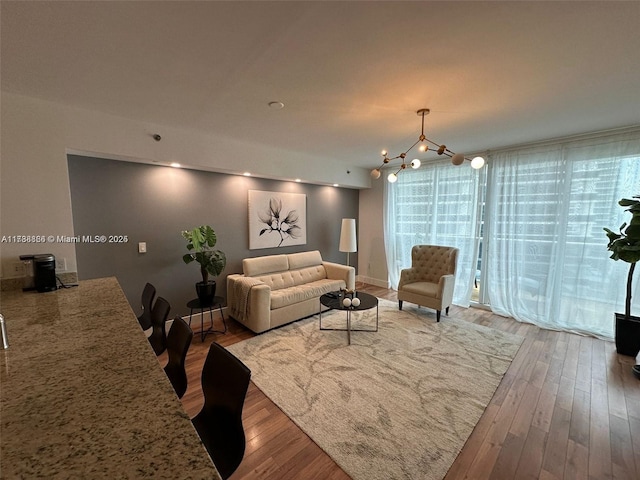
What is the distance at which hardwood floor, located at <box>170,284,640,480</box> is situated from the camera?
5.28ft

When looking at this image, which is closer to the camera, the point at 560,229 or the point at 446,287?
the point at 560,229

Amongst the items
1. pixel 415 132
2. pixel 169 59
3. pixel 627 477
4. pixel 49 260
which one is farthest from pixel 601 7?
pixel 49 260

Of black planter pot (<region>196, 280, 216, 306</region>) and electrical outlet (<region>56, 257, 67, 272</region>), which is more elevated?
electrical outlet (<region>56, 257, 67, 272</region>)

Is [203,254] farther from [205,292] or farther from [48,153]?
[48,153]

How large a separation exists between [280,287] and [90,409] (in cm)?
324

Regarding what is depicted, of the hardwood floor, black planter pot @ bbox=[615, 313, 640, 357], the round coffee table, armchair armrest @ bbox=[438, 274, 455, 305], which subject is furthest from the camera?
armchair armrest @ bbox=[438, 274, 455, 305]

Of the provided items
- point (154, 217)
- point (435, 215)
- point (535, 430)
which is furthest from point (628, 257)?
point (154, 217)

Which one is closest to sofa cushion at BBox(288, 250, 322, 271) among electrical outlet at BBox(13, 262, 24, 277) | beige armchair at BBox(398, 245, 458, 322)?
beige armchair at BBox(398, 245, 458, 322)

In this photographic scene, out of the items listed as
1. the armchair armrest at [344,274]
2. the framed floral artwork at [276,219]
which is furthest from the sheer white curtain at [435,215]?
the framed floral artwork at [276,219]

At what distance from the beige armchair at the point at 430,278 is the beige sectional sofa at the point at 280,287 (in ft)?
3.03

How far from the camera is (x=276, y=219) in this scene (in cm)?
441

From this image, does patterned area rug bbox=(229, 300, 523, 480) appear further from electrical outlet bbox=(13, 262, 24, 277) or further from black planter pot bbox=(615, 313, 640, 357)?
electrical outlet bbox=(13, 262, 24, 277)

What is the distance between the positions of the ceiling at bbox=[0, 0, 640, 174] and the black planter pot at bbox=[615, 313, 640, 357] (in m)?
2.16

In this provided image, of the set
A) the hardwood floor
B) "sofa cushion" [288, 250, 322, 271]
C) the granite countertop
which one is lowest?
the hardwood floor
